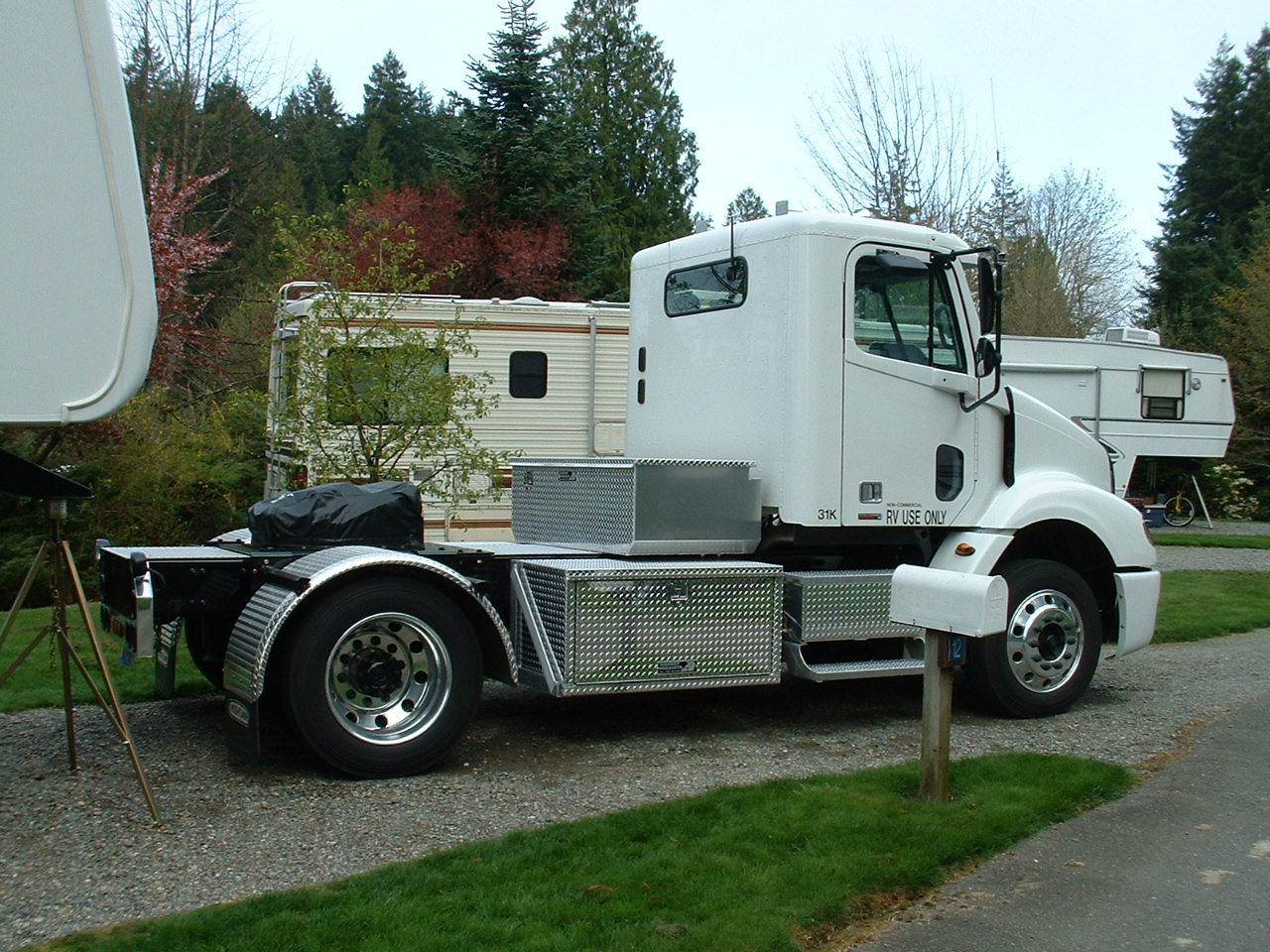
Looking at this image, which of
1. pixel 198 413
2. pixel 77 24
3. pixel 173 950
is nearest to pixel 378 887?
pixel 173 950

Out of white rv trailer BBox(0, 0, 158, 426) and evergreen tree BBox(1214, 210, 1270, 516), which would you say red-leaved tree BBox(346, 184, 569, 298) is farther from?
white rv trailer BBox(0, 0, 158, 426)

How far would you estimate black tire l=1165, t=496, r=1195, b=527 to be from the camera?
23.3 m

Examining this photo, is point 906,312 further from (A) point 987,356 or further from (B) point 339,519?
(B) point 339,519

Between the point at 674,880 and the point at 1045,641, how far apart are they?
4.06 meters

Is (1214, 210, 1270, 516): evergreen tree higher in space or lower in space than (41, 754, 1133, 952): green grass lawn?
higher

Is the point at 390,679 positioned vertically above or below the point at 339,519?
below

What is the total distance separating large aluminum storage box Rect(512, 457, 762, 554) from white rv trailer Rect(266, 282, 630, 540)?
574 cm

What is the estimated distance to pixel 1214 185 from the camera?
143ft

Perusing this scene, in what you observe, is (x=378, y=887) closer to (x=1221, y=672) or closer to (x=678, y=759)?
(x=678, y=759)

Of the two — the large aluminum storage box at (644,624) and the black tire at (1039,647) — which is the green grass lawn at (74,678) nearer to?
the large aluminum storage box at (644,624)

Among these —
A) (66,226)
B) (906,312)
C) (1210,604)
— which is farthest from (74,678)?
(1210,604)

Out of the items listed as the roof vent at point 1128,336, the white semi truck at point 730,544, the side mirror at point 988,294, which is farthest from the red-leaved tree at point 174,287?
the roof vent at point 1128,336

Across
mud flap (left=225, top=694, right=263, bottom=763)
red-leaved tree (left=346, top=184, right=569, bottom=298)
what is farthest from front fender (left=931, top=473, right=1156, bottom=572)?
red-leaved tree (left=346, top=184, right=569, bottom=298)

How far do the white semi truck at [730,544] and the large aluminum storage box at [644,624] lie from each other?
0.01 metres
